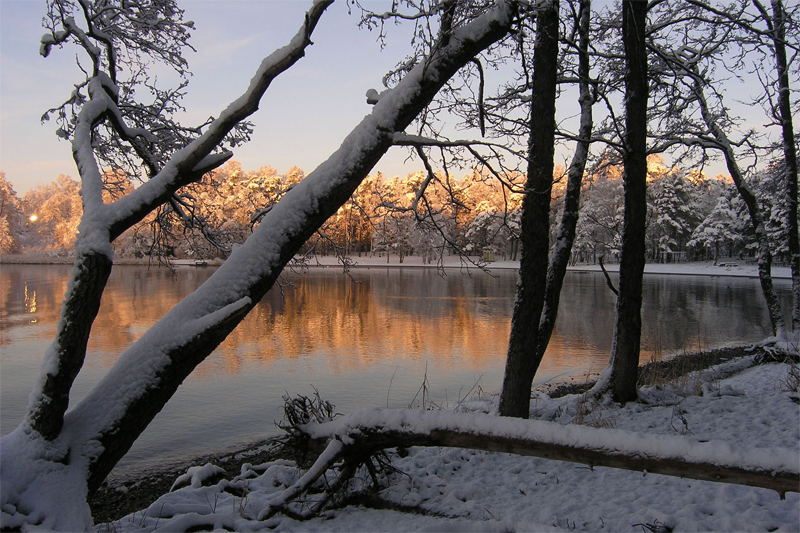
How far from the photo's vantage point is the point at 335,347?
15039 mm

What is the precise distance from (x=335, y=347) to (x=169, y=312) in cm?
1158

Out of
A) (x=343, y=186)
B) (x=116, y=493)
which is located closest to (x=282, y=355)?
(x=116, y=493)

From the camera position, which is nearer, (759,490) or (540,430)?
(540,430)

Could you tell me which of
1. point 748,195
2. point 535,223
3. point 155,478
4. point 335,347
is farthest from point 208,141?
point 335,347

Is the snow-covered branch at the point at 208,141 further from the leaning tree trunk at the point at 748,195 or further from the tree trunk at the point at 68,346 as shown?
the leaning tree trunk at the point at 748,195

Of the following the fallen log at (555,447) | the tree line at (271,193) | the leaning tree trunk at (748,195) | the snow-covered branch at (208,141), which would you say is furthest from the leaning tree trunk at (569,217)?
the snow-covered branch at (208,141)

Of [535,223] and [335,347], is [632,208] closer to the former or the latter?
[535,223]

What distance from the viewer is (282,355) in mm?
13961

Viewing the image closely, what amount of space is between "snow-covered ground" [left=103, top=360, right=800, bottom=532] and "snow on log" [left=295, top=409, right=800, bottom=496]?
6 centimetres

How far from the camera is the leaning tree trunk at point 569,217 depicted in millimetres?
7352

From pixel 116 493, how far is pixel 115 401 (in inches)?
136

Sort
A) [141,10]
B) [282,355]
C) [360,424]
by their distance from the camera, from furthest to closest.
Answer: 1. [282,355]
2. [141,10]
3. [360,424]

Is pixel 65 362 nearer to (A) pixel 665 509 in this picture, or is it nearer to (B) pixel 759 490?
(A) pixel 665 509

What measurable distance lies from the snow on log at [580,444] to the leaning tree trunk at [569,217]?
12.5ft
